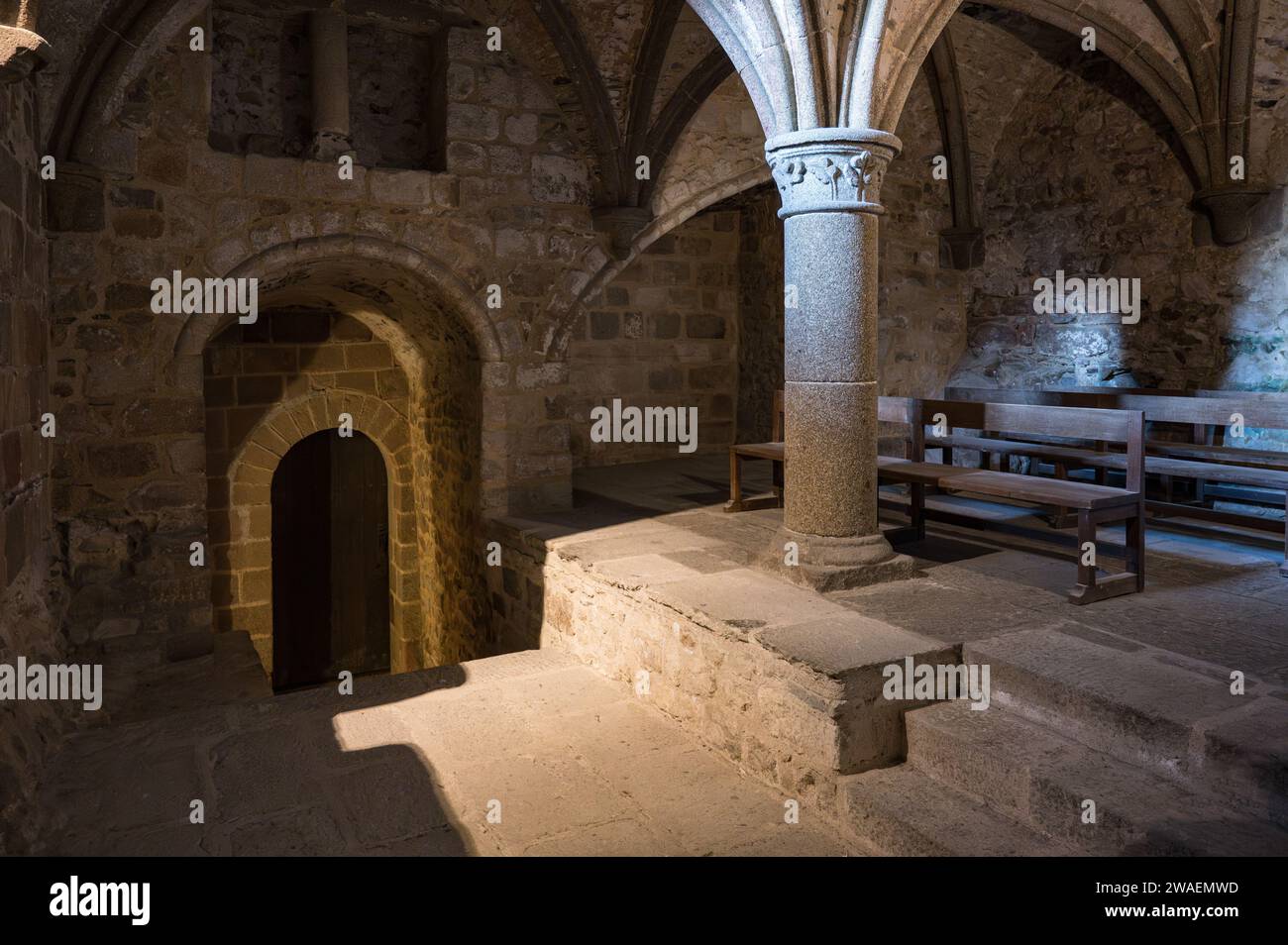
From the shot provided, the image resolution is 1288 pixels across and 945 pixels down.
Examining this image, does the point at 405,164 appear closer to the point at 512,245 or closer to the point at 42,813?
the point at 512,245

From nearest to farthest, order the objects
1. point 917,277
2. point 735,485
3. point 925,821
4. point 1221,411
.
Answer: point 925,821 → point 1221,411 → point 735,485 → point 917,277

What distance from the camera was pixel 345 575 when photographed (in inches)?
316

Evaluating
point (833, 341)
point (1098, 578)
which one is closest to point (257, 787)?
point (833, 341)

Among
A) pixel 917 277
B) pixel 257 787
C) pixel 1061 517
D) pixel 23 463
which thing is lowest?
pixel 257 787

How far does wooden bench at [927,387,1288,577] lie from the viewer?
423 cm

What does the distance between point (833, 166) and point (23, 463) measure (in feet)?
11.0

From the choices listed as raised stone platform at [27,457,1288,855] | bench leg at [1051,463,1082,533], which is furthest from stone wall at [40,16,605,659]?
bench leg at [1051,463,1082,533]

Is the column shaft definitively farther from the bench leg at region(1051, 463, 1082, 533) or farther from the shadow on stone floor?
the shadow on stone floor

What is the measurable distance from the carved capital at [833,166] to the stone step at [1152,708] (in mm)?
1782

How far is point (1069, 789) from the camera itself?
2541mm

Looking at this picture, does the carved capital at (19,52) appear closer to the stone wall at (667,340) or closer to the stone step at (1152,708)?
the stone step at (1152,708)

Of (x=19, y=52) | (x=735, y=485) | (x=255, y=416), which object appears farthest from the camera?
(x=255, y=416)

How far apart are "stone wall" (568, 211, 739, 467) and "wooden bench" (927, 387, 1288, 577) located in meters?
3.23

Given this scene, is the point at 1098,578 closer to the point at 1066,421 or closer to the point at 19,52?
the point at 1066,421
